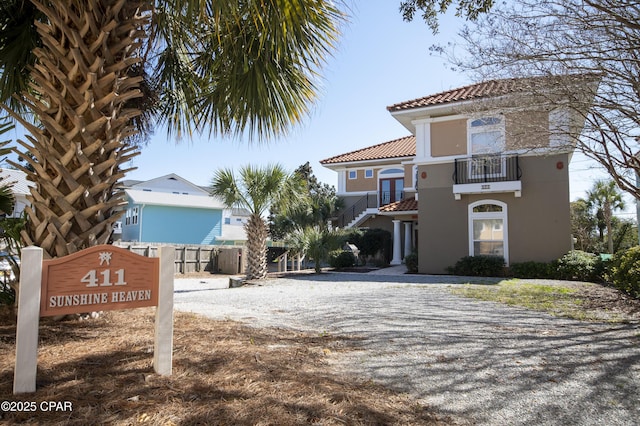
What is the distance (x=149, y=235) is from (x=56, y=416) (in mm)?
29986

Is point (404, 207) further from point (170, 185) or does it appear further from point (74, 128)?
point (170, 185)

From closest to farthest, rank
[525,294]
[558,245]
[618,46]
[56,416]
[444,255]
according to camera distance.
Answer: [56,416] → [618,46] → [525,294] → [558,245] → [444,255]

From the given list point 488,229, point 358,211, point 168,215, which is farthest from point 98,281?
point 168,215

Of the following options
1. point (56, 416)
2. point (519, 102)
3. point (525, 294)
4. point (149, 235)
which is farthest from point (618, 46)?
point (149, 235)

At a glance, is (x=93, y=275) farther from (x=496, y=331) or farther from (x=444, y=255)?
(x=444, y=255)

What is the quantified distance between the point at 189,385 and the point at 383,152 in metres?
25.3

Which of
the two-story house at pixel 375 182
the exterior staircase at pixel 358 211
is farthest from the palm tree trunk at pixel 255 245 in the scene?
the exterior staircase at pixel 358 211

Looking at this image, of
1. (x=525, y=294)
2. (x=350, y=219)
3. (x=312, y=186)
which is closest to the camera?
(x=525, y=294)

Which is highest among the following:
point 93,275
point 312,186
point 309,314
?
point 312,186

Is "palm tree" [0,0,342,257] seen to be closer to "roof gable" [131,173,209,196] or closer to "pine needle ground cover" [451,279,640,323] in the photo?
"pine needle ground cover" [451,279,640,323]

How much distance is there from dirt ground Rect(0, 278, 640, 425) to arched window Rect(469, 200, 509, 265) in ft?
45.6

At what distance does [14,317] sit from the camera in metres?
4.38

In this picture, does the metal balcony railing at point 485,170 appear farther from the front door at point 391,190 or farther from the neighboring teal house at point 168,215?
the neighboring teal house at point 168,215

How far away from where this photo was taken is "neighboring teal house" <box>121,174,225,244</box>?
1188 inches
